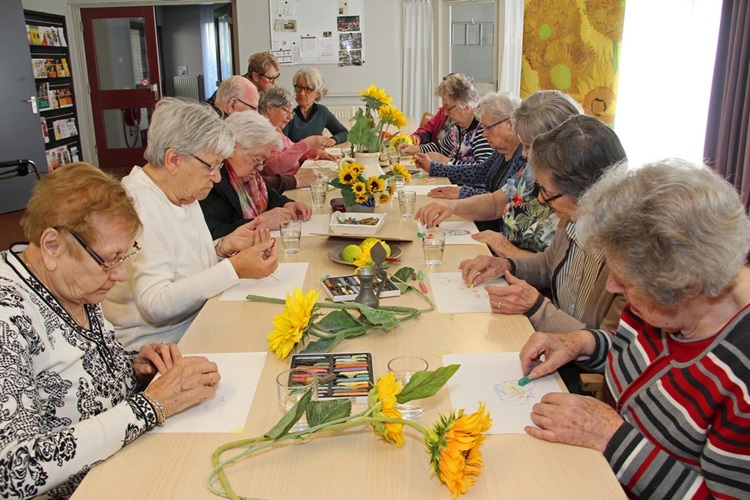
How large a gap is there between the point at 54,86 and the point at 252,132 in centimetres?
661

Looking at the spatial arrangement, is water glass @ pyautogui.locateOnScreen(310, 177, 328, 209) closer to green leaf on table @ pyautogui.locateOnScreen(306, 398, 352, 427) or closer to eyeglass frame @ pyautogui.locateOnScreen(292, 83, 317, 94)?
green leaf on table @ pyautogui.locateOnScreen(306, 398, 352, 427)

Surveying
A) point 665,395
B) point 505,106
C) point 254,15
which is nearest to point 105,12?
point 254,15

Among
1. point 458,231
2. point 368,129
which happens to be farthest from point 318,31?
point 458,231

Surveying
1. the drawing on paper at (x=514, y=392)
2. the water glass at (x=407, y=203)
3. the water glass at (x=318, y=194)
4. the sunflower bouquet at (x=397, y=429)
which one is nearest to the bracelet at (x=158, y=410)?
the sunflower bouquet at (x=397, y=429)

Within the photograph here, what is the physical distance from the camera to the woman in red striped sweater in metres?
1.16

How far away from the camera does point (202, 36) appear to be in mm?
11148

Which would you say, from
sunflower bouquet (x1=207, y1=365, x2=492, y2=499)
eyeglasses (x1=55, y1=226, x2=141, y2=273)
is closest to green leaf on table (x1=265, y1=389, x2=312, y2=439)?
sunflower bouquet (x1=207, y1=365, x2=492, y2=499)

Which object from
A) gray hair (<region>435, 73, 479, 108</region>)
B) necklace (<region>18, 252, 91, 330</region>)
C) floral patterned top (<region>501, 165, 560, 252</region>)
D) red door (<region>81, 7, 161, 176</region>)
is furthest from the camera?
red door (<region>81, 7, 161, 176</region>)

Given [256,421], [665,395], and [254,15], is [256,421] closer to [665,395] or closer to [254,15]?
[665,395]

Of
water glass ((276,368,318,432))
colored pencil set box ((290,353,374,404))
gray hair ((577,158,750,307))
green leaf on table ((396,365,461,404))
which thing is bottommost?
colored pencil set box ((290,353,374,404))

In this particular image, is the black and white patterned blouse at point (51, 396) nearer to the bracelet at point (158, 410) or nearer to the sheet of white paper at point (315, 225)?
the bracelet at point (158, 410)

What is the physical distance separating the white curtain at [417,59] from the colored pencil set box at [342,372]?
276 inches

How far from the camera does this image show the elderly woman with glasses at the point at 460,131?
4465 mm

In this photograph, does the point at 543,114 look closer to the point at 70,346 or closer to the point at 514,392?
the point at 514,392
